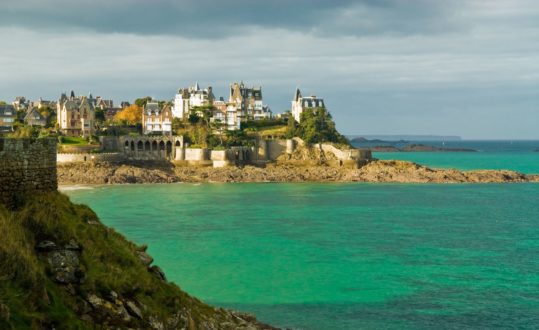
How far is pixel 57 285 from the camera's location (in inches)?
454

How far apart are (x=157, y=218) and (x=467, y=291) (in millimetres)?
26059

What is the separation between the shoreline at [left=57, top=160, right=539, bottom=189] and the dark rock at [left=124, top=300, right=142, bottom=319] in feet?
205

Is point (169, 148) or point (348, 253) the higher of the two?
point (169, 148)

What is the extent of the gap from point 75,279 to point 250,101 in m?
97.1

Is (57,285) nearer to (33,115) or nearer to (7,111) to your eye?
(33,115)

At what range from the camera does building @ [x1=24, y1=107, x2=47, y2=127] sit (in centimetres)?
8962

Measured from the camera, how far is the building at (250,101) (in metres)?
105

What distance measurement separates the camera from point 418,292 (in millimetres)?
24922

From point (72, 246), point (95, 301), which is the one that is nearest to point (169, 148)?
point (72, 246)

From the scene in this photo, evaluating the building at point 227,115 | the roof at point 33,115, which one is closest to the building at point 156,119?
the building at point 227,115

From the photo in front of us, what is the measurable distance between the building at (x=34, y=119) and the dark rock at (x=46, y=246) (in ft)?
269

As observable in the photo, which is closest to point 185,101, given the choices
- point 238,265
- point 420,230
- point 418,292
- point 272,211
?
point 272,211

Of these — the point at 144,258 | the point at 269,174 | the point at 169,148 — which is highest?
the point at 169,148

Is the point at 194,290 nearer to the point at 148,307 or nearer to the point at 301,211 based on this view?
the point at 148,307
